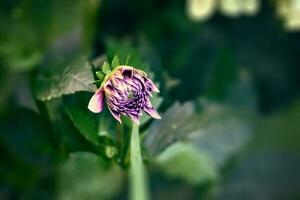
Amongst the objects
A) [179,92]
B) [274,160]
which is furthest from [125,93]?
[274,160]

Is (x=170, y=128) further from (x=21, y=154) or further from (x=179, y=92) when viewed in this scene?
(x=21, y=154)

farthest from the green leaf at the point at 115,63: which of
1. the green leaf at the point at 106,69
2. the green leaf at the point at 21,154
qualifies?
the green leaf at the point at 21,154

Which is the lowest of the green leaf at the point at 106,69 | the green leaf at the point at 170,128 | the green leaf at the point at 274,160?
the green leaf at the point at 274,160

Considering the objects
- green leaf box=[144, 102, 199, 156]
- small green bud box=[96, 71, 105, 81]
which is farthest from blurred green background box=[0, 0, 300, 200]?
small green bud box=[96, 71, 105, 81]

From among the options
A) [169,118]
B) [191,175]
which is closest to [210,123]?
[191,175]

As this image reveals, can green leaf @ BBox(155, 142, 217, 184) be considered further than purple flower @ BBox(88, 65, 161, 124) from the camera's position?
Yes

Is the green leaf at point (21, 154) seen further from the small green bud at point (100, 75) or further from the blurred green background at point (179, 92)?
the small green bud at point (100, 75)

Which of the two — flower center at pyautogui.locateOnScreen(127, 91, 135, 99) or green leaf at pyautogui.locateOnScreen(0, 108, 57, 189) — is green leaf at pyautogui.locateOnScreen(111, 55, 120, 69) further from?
green leaf at pyautogui.locateOnScreen(0, 108, 57, 189)
